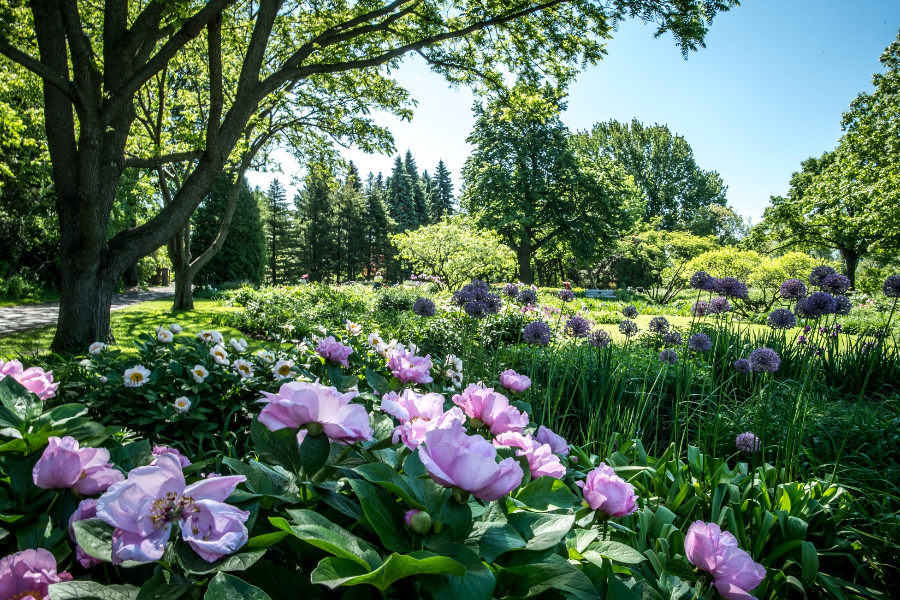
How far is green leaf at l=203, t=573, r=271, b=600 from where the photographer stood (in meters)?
0.48

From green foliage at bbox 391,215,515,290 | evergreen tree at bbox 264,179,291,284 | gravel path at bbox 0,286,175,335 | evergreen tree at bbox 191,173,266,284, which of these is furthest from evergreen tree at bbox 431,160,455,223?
gravel path at bbox 0,286,175,335

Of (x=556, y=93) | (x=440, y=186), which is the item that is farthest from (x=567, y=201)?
(x=440, y=186)

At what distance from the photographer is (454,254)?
14734mm

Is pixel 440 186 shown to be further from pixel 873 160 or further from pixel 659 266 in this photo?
pixel 873 160

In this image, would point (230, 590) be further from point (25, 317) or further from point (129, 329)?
point (25, 317)

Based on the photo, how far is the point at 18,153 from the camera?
624 inches

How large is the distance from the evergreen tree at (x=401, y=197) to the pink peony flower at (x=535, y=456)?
4356 centimetres

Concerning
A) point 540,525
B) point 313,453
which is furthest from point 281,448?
point 540,525

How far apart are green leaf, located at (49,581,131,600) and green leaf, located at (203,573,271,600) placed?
0.44ft

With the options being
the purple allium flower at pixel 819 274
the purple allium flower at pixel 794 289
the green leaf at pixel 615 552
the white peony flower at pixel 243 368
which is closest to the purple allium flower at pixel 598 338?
the purple allium flower at pixel 794 289

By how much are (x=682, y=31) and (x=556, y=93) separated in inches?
83.7

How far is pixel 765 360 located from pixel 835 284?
90cm

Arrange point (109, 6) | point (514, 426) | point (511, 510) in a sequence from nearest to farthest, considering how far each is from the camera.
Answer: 1. point (511, 510)
2. point (514, 426)
3. point (109, 6)

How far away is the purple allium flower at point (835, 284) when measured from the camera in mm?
3031
